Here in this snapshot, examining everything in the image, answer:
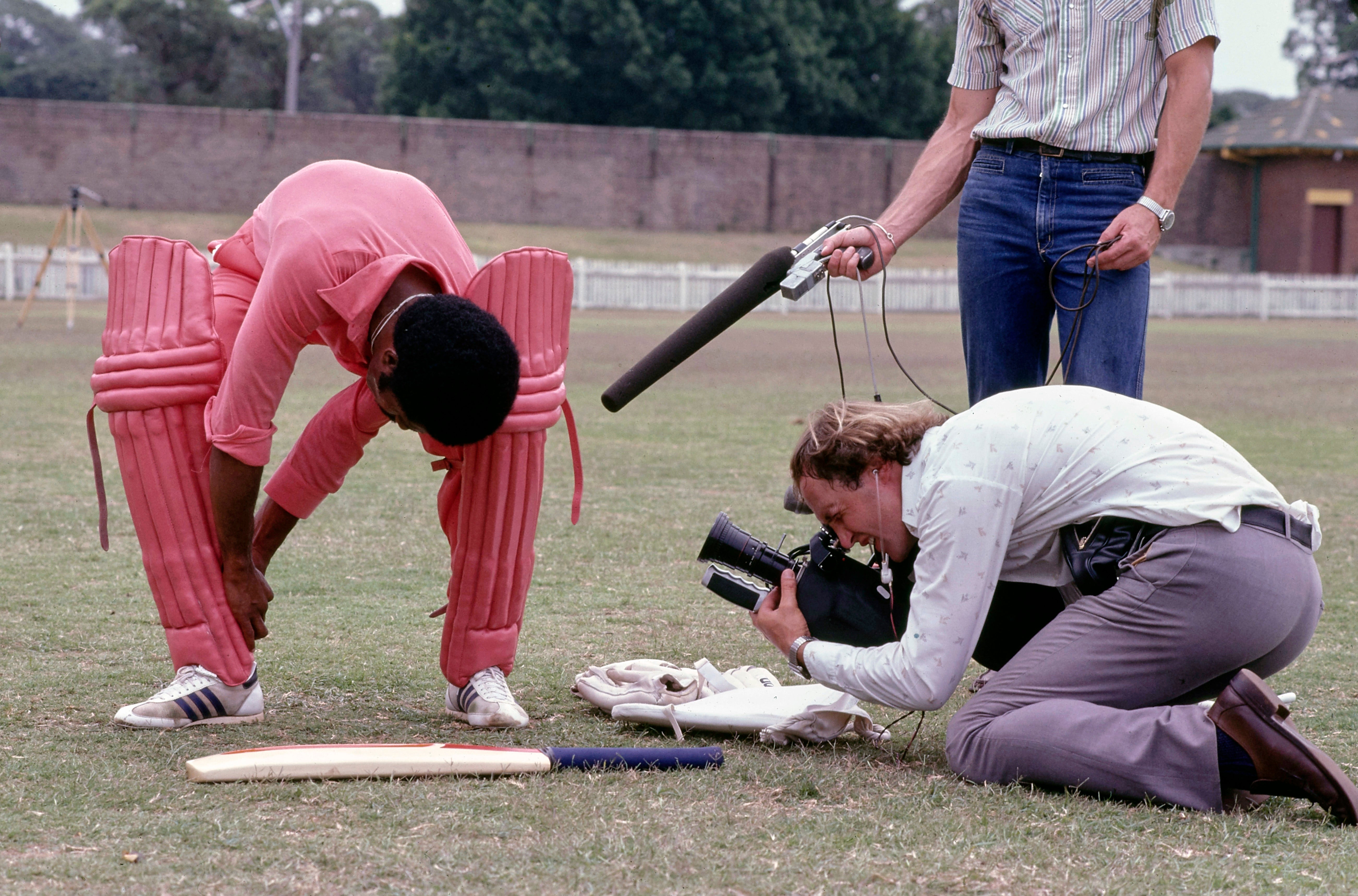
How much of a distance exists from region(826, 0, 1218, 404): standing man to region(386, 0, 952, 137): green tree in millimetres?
45353

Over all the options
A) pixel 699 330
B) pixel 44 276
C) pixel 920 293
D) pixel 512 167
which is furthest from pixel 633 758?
pixel 512 167

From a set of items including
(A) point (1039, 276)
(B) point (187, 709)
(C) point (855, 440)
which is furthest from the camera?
(A) point (1039, 276)

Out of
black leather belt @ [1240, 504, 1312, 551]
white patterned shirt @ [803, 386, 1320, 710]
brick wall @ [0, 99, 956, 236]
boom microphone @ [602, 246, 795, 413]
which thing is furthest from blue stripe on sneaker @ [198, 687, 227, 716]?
brick wall @ [0, 99, 956, 236]

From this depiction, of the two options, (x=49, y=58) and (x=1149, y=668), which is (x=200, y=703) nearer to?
(x=1149, y=668)

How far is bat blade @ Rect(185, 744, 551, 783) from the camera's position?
2.67 meters

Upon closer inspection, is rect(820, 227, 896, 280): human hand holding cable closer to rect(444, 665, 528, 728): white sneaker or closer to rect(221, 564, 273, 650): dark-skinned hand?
rect(444, 665, 528, 728): white sneaker

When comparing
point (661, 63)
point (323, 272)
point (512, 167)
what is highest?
point (661, 63)

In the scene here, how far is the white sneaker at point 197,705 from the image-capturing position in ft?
10.1

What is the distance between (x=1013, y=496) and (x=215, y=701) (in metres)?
1.79

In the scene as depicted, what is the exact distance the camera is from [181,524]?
309 centimetres

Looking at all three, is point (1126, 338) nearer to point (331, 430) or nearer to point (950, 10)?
point (331, 430)

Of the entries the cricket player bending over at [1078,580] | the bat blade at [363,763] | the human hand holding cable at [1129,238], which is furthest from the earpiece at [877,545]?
the human hand holding cable at [1129,238]

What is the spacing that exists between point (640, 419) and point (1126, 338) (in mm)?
6779

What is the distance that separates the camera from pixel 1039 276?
353 cm
